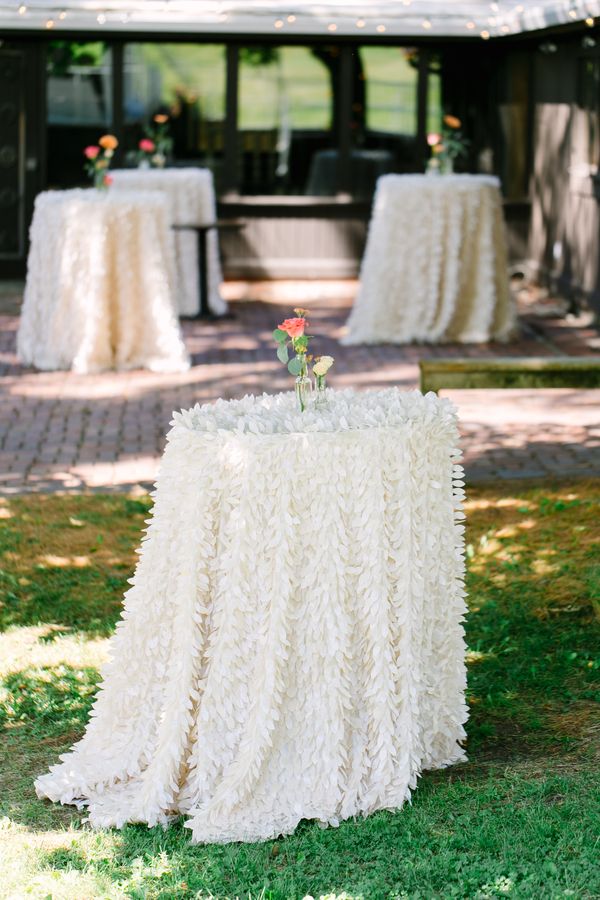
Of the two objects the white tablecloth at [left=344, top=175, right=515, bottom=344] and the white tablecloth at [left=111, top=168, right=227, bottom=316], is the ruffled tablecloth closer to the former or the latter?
the white tablecloth at [left=344, top=175, right=515, bottom=344]

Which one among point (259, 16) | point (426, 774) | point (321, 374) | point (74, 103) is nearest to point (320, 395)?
point (321, 374)

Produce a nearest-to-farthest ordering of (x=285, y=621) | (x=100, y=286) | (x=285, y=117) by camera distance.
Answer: (x=285, y=621), (x=100, y=286), (x=285, y=117)

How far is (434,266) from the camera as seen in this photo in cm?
1191

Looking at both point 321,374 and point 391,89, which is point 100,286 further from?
point 321,374

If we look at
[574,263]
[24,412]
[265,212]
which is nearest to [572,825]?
[24,412]

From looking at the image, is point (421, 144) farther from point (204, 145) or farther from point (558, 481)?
point (558, 481)

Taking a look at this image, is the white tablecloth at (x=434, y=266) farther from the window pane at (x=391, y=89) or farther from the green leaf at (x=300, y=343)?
the green leaf at (x=300, y=343)

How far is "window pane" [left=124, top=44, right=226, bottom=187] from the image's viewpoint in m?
15.7

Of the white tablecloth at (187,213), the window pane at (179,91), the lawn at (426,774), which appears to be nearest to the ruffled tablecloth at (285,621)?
the lawn at (426,774)

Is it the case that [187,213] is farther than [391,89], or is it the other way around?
[391,89]

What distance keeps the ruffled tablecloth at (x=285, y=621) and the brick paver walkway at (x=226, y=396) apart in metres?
3.71

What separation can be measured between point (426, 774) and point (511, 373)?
3.31 metres

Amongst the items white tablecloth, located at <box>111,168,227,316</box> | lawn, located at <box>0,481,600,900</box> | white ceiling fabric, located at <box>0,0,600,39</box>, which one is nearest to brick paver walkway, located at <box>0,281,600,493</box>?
white tablecloth, located at <box>111,168,227,316</box>

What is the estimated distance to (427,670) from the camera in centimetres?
433
